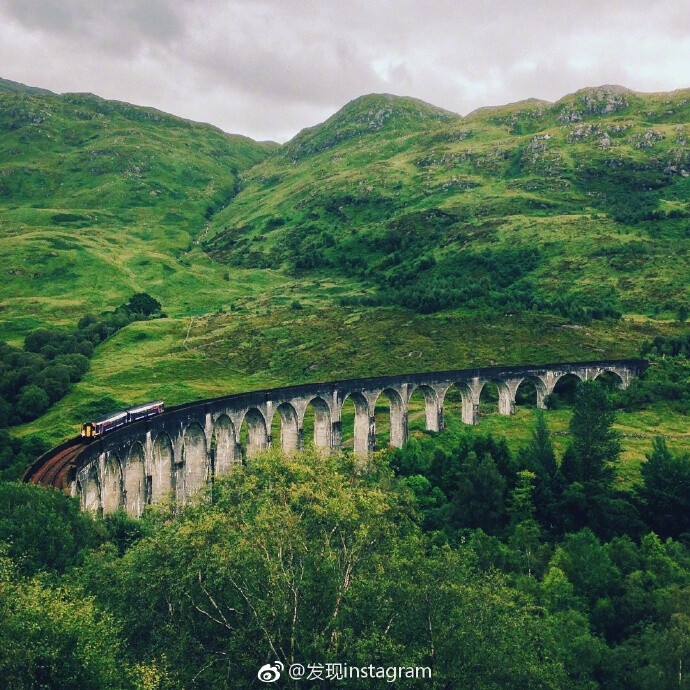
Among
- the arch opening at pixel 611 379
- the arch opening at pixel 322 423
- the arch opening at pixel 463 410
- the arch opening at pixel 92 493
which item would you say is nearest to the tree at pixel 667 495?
the arch opening at pixel 463 410

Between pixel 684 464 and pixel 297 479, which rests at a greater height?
pixel 297 479

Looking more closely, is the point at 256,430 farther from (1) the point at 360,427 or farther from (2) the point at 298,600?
(2) the point at 298,600

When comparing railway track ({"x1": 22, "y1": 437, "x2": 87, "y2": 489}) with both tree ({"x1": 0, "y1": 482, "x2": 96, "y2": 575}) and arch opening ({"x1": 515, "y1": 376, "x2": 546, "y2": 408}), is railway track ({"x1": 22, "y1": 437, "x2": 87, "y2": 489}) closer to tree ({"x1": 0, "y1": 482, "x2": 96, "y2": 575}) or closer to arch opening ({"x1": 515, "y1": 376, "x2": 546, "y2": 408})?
tree ({"x1": 0, "y1": 482, "x2": 96, "y2": 575})

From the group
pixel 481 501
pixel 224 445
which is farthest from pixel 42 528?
pixel 224 445

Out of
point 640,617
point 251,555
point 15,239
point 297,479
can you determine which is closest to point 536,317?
point 640,617

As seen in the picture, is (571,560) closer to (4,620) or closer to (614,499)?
(614,499)

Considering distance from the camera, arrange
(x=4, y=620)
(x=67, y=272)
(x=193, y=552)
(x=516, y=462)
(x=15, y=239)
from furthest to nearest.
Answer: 1. (x=15, y=239)
2. (x=67, y=272)
3. (x=516, y=462)
4. (x=193, y=552)
5. (x=4, y=620)

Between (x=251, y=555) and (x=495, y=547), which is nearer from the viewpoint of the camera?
(x=251, y=555)
